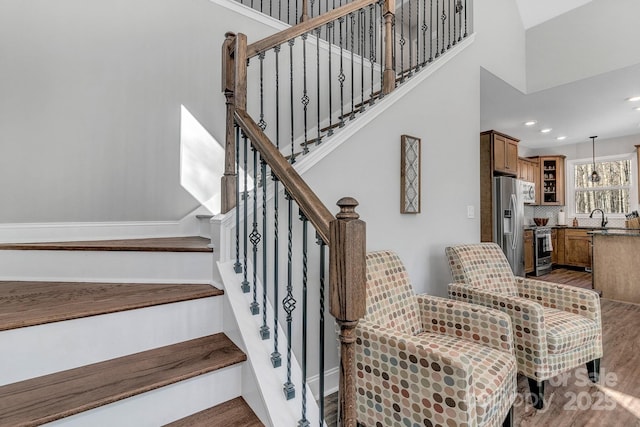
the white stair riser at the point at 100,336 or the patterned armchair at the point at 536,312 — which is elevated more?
the white stair riser at the point at 100,336

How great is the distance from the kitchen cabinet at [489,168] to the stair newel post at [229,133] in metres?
4.21

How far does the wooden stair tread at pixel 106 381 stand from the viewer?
0.96m

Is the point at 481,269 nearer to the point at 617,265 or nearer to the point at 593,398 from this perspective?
the point at 593,398

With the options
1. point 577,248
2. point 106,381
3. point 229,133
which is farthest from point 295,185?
point 577,248

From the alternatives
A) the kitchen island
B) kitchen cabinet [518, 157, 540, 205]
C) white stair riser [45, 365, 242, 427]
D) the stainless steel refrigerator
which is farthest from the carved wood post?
kitchen cabinet [518, 157, 540, 205]

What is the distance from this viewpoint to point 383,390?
62.9 inches

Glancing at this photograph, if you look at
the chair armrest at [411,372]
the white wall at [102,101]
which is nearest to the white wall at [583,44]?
the white wall at [102,101]

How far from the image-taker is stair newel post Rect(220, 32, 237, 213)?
1.78 metres

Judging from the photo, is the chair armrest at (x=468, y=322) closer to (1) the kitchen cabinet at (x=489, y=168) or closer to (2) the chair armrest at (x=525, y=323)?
(2) the chair armrest at (x=525, y=323)

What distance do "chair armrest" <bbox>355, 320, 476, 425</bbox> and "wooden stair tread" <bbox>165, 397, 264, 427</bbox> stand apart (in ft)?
2.10

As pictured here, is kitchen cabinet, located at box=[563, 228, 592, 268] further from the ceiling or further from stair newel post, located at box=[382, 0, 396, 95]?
stair newel post, located at box=[382, 0, 396, 95]

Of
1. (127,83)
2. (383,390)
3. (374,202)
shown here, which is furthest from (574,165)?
(127,83)

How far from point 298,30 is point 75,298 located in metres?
1.80

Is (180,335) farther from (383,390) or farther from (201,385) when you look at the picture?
(383,390)
